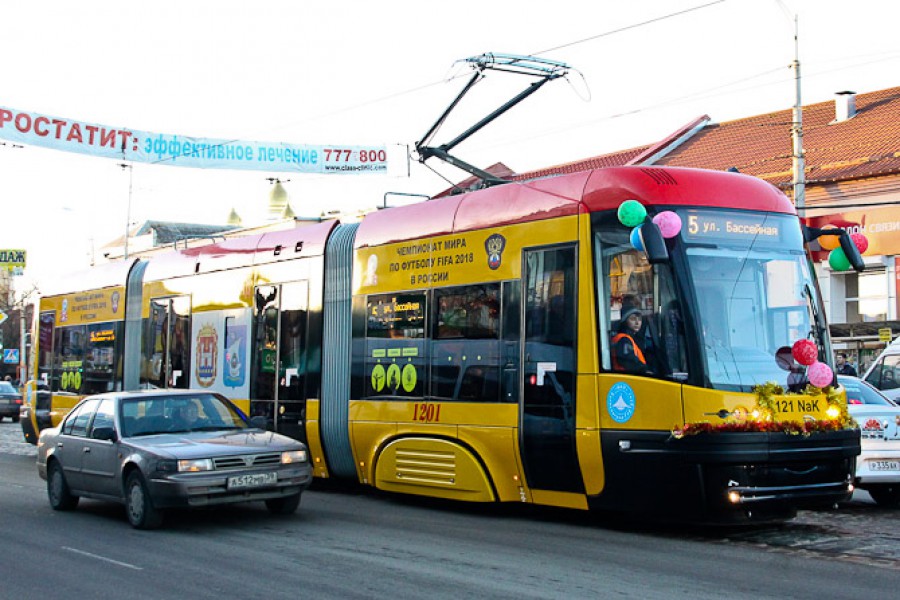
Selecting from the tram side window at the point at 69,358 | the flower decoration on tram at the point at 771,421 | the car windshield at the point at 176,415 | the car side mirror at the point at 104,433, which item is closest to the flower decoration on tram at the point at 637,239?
the flower decoration on tram at the point at 771,421

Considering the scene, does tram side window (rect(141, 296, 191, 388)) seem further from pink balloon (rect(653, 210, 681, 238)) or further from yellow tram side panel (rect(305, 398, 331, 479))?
pink balloon (rect(653, 210, 681, 238))

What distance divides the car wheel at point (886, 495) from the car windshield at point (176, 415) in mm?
7579

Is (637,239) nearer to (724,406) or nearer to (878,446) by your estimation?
(724,406)

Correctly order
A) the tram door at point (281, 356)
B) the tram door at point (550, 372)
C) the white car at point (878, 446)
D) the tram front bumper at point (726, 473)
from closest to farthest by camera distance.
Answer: the tram front bumper at point (726, 473)
the tram door at point (550, 372)
the white car at point (878, 446)
the tram door at point (281, 356)

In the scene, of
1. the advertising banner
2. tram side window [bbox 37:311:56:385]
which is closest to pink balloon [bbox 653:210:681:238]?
tram side window [bbox 37:311:56:385]

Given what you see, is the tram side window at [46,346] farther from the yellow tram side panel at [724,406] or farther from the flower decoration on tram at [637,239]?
the yellow tram side panel at [724,406]

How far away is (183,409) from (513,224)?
14.3 ft

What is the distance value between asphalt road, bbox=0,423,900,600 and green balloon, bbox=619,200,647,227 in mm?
2958

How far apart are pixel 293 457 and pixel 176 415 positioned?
169 centimetres

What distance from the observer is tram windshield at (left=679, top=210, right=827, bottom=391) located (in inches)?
410

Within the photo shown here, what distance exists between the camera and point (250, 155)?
31.9 metres

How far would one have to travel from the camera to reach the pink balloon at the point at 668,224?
34.5 feet

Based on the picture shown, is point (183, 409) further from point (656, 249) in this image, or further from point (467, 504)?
point (656, 249)

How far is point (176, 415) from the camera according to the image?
13.0m
